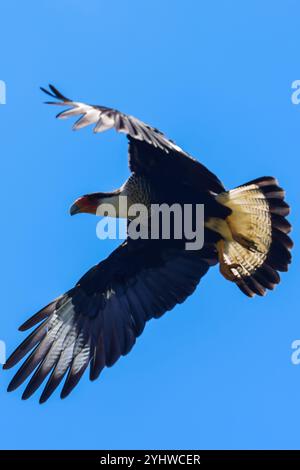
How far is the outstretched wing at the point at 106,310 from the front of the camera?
35.9ft

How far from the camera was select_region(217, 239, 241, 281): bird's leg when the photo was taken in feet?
36.3

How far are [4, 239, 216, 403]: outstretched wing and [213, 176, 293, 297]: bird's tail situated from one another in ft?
0.81

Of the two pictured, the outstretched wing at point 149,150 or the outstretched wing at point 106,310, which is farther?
the outstretched wing at point 106,310

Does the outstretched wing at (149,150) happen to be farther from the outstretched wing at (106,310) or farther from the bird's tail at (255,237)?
the outstretched wing at (106,310)

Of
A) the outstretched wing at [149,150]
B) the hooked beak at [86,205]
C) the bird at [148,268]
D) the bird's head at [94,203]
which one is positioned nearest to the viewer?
the outstretched wing at [149,150]

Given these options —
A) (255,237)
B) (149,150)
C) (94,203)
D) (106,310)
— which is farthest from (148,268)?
(149,150)

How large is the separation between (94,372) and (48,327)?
729mm

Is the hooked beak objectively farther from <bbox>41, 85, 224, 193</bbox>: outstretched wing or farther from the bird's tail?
the bird's tail

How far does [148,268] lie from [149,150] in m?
1.55

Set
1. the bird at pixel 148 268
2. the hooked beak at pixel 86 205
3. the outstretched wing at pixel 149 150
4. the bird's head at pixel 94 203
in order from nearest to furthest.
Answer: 1. the outstretched wing at pixel 149 150
2. the bird at pixel 148 268
3. the bird's head at pixel 94 203
4. the hooked beak at pixel 86 205

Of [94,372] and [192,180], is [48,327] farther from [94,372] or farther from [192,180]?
[192,180]

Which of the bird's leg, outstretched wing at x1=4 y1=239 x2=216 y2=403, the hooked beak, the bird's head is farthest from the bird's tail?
the hooked beak

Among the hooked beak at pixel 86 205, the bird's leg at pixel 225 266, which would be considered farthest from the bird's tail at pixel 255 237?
the hooked beak at pixel 86 205

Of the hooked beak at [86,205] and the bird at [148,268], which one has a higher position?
the hooked beak at [86,205]
